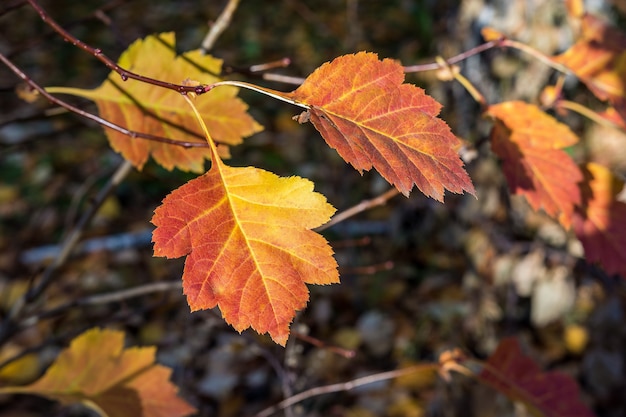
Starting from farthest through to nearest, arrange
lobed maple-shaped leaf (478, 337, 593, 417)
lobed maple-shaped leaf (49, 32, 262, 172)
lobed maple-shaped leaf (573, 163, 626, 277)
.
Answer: lobed maple-shaped leaf (478, 337, 593, 417)
lobed maple-shaped leaf (573, 163, 626, 277)
lobed maple-shaped leaf (49, 32, 262, 172)

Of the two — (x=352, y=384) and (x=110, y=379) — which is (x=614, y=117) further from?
(x=110, y=379)

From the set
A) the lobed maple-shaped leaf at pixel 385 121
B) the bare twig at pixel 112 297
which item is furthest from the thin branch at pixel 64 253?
the lobed maple-shaped leaf at pixel 385 121

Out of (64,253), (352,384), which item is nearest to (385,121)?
(352,384)

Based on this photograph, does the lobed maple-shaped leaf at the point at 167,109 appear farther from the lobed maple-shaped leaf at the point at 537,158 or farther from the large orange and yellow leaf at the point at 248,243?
the lobed maple-shaped leaf at the point at 537,158

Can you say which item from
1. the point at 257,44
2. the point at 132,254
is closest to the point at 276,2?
the point at 257,44

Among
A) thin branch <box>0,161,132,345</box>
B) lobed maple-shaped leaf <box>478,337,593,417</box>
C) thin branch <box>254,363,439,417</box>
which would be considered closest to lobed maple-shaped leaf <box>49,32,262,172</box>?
thin branch <box>0,161,132,345</box>

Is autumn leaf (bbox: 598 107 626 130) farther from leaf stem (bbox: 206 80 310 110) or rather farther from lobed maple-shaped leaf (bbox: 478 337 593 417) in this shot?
leaf stem (bbox: 206 80 310 110)

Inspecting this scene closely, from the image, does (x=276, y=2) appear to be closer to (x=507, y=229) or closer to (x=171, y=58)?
(x=507, y=229)
